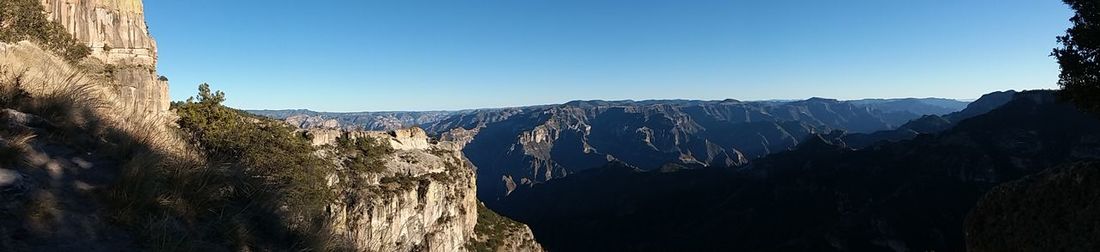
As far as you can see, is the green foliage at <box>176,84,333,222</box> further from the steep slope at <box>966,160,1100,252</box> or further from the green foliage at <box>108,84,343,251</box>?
the steep slope at <box>966,160,1100,252</box>

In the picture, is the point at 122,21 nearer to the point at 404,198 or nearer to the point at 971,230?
the point at 404,198

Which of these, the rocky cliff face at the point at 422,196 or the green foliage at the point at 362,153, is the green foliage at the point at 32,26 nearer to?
the rocky cliff face at the point at 422,196

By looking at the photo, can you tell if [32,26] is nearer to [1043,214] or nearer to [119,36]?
[119,36]

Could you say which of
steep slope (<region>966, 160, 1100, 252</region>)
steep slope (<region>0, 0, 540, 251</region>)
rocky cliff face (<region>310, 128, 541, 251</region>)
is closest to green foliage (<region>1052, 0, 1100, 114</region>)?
steep slope (<region>966, 160, 1100, 252</region>)

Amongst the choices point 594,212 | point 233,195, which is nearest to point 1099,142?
point 594,212

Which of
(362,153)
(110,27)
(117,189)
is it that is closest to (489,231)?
(362,153)
